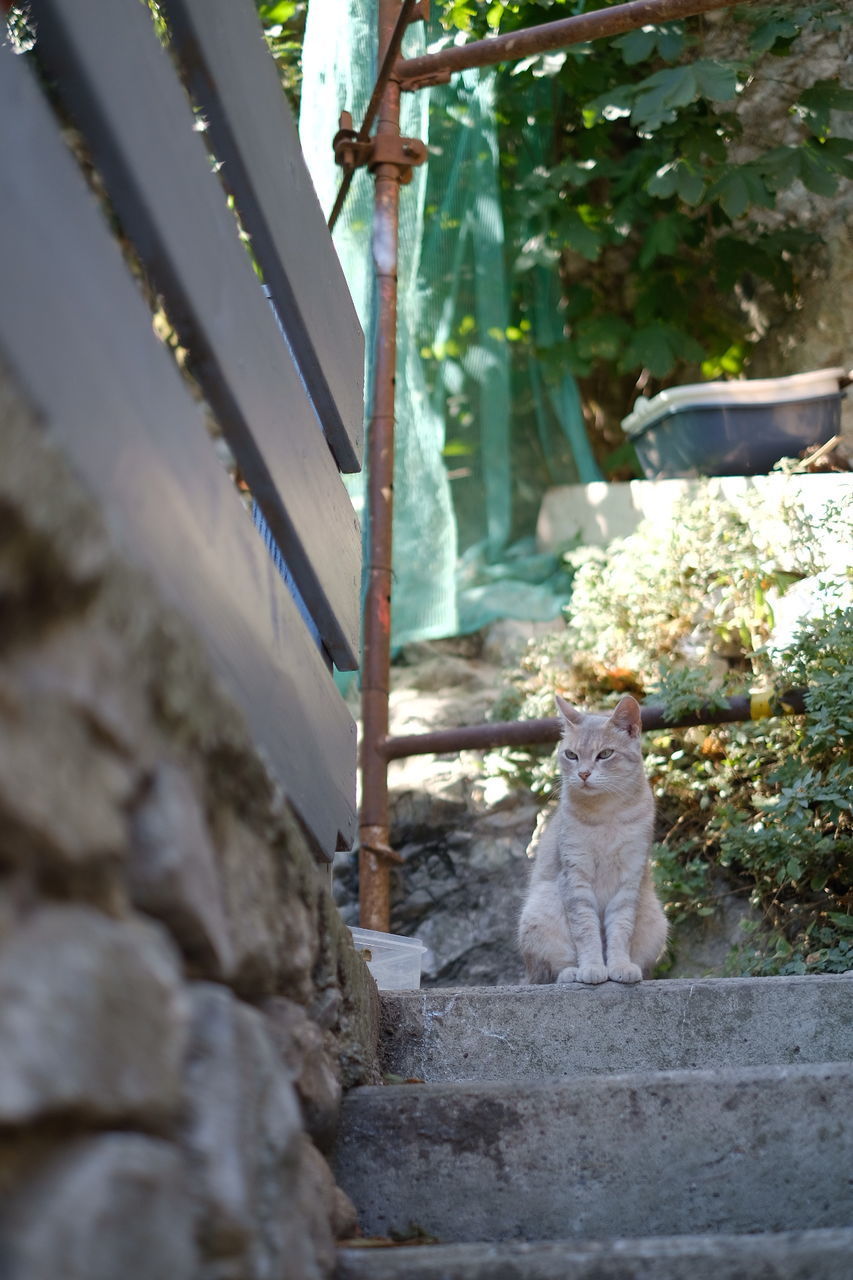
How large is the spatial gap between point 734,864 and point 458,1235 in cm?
272

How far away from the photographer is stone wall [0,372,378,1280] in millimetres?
718

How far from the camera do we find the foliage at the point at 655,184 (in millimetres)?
4941

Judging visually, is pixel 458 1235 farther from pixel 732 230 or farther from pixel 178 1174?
pixel 732 230

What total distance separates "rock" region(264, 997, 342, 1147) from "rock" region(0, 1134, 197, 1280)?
1.36 feet

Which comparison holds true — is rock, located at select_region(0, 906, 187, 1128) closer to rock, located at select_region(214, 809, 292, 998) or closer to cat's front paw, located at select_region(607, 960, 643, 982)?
rock, located at select_region(214, 809, 292, 998)

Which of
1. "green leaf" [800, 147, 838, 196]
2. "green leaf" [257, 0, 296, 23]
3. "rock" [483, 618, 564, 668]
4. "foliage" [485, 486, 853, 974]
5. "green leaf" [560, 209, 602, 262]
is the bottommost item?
"rock" [483, 618, 564, 668]

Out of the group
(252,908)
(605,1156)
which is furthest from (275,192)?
(605,1156)

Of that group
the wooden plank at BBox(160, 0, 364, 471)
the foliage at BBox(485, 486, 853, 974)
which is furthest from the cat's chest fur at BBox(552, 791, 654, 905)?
the wooden plank at BBox(160, 0, 364, 471)

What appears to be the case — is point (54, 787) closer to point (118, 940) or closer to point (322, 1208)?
point (118, 940)

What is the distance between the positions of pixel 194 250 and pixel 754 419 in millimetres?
4350

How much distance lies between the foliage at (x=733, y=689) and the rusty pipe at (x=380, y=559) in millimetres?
777

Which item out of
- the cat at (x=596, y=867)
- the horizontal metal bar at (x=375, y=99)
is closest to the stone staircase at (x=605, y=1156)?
the cat at (x=596, y=867)

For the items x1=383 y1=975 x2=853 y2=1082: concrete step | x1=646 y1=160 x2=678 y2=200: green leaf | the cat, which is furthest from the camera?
x1=646 y1=160 x2=678 y2=200: green leaf

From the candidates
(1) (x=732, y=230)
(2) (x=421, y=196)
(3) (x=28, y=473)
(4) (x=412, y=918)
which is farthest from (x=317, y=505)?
(1) (x=732, y=230)
